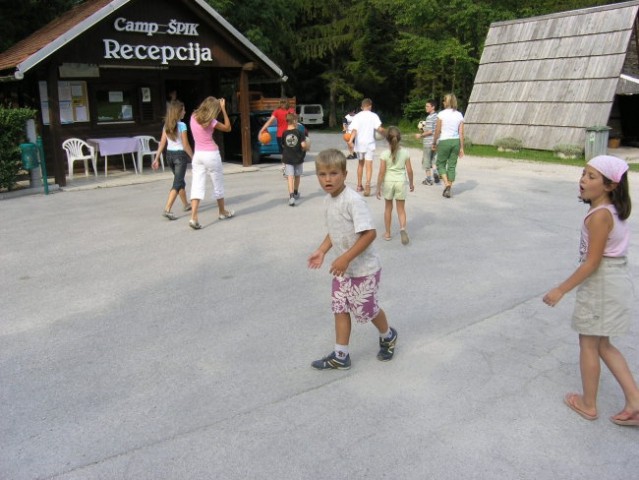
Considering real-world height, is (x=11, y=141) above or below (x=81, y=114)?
below

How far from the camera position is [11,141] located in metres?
11.0

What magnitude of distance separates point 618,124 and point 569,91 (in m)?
5.60

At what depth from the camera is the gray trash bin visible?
52.2ft

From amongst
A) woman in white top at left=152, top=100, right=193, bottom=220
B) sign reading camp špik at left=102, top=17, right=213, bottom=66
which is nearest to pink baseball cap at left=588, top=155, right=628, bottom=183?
woman in white top at left=152, top=100, right=193, bottom=220

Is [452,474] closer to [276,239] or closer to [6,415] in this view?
[6,415]

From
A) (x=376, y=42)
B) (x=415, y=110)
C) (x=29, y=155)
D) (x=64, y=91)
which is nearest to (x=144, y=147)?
(x=64, y=91)

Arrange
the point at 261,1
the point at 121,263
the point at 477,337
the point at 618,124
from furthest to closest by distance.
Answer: the point at 261,1
the point at 618,124
the point at 121,263
the point at 477,337

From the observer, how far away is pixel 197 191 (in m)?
8.20

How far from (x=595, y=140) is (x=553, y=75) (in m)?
3.33

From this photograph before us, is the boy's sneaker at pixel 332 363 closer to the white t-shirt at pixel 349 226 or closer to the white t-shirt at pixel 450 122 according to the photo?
the white t-shirt at pixel 349 226

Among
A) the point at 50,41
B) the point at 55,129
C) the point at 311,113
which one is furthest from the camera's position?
the point at 311,113

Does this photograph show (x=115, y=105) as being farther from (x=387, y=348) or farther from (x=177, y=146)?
(x=387, y=348)

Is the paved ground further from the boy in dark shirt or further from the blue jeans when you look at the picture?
the boy in dark shirt

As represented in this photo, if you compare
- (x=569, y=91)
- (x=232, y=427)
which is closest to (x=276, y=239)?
(x=232, y=427)
